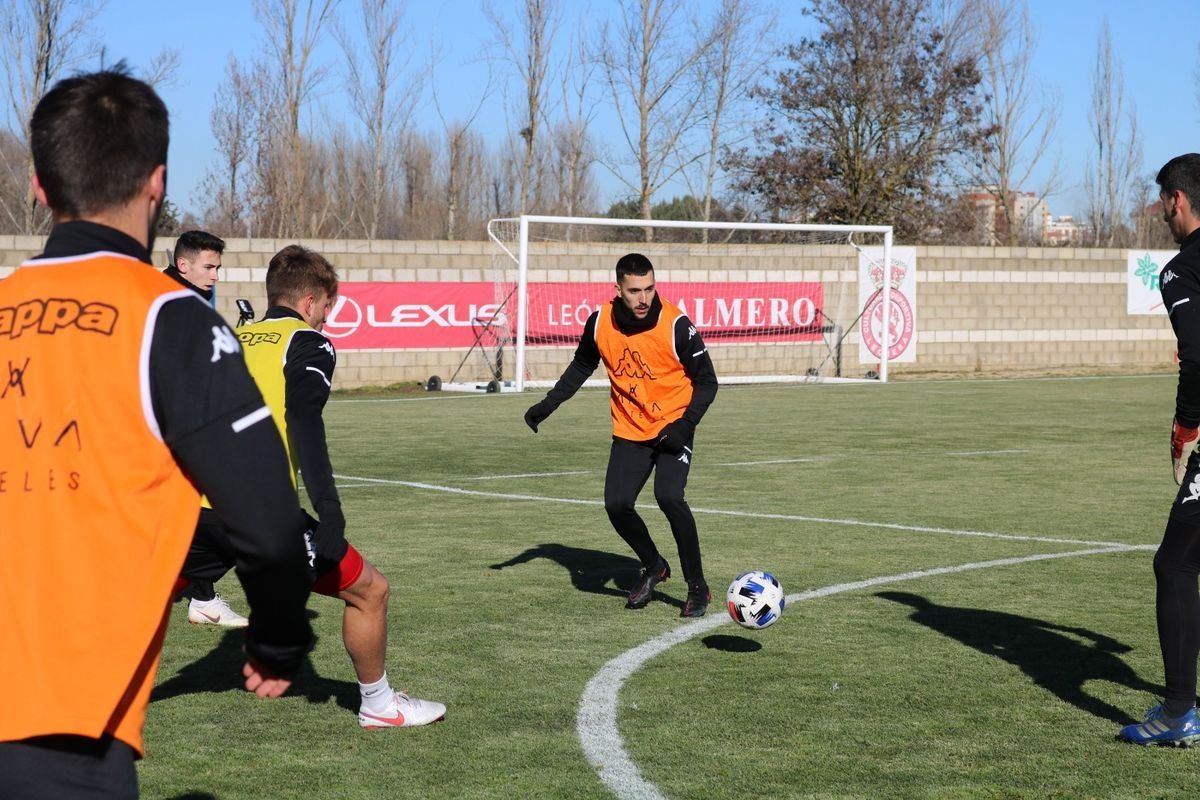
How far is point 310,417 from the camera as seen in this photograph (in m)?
5.06

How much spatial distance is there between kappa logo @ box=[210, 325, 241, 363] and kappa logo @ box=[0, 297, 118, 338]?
164mm

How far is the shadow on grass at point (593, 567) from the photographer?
28.0 ft

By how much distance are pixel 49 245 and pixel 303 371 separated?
2674mm

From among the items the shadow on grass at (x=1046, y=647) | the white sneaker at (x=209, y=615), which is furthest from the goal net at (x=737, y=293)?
the shadow on grass at (x=1046, y=647)

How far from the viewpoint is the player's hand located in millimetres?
2547

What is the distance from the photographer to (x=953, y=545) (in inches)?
393

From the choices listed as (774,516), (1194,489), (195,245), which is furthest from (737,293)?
(1194,489)

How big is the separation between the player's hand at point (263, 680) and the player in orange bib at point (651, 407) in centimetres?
529

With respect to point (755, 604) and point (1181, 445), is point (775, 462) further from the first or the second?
point (1181, 445)

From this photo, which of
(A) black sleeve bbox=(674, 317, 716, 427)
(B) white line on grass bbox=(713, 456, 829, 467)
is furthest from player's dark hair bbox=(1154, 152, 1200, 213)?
(B) white line on grass bbox=(713, 456, 829, 467)

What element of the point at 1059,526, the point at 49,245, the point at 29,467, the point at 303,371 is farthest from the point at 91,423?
the point at 1059,526

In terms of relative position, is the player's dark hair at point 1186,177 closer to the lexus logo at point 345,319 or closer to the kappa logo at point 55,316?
the kappa logo at point 55,316

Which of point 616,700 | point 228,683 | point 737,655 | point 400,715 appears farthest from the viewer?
point 737,655

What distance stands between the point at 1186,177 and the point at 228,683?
459 centimetres
